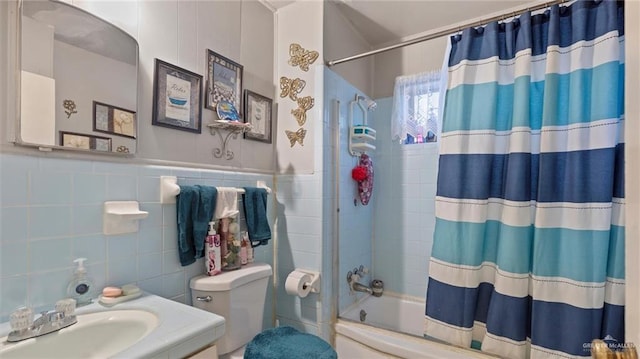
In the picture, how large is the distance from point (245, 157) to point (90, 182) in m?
0.78

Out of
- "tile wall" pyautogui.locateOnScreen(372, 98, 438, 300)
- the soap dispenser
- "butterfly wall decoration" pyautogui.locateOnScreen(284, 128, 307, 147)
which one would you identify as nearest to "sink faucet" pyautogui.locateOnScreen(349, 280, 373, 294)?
"tile wall" pyautogui.locateOnScreen(372, 98, 438, 300)

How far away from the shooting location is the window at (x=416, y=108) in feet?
6.99

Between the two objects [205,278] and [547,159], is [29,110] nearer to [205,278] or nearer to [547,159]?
[205,278]

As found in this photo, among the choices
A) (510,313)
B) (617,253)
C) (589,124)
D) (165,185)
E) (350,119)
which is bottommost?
(510,313)

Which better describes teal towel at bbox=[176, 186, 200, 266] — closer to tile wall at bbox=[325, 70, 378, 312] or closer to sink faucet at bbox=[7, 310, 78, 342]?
sink faucet at bbox=[7, 310, 78, 342]

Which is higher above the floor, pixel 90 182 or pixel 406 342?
pixel 90 182

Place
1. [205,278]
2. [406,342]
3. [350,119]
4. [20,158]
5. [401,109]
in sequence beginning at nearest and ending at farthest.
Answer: [20,158], [205,278], [406,342], [350,119], [401,109]

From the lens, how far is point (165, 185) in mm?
1273

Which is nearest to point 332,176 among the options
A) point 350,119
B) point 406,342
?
point 350,119

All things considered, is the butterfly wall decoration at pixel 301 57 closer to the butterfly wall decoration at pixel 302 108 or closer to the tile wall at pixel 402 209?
the butterfly wall decoration at pixel 302 108

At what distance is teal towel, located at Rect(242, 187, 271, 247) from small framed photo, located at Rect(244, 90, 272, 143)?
332 millimetres

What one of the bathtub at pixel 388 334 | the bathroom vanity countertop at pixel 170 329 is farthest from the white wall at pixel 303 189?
the bathroom vanity countertop at pixel 170 329

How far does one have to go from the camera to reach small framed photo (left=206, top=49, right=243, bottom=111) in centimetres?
150

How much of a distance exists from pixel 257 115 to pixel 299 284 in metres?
1.01
